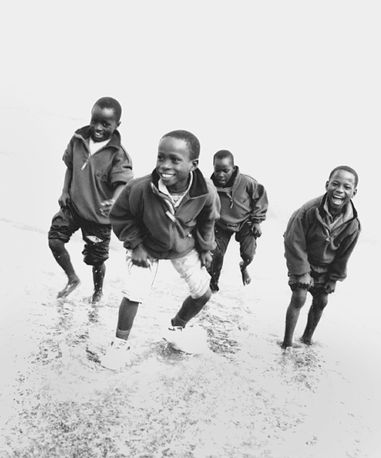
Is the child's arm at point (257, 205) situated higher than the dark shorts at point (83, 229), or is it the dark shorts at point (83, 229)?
the child's arm at point (257, 205)

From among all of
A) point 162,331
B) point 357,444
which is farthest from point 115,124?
point 357,444

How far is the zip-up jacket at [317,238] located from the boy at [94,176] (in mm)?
1094

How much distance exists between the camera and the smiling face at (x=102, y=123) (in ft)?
9.92

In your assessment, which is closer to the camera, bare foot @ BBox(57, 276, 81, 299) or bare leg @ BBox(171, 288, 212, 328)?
bare leg @ BBox(171, 288, 212, 328)

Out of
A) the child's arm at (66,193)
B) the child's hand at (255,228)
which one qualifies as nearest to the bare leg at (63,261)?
the child's arm at (66,193)

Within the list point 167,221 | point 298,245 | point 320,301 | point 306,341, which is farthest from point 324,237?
point 167,221

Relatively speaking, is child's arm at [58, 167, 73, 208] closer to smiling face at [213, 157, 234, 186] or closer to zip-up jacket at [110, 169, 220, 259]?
zip-up jacket at [110, 169, 220, 259]

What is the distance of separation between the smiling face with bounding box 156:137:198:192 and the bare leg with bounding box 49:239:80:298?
117 cm

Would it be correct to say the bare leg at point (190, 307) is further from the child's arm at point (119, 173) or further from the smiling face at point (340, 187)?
the smiling face at point (340, 187)

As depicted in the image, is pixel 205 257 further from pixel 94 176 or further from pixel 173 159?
pixel 94 176

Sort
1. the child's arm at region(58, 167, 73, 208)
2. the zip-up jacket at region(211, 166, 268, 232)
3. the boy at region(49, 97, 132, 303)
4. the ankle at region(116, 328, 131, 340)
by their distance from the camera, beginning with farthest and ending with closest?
the zip-up jacket at region(211, 166, 268, 232)
the child's arm at region(58, 167, 73, 208)
the boy at region(49, 97, 132, 303)
the ankle at region(116, 328, 131, 340)

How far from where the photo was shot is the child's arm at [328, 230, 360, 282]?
290cm

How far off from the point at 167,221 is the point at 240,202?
1.38 meters

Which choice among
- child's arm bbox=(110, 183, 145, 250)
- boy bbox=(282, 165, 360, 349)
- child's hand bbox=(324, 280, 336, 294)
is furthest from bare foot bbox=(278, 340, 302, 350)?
child's arm bbox=(110, 183, 145, 250)
